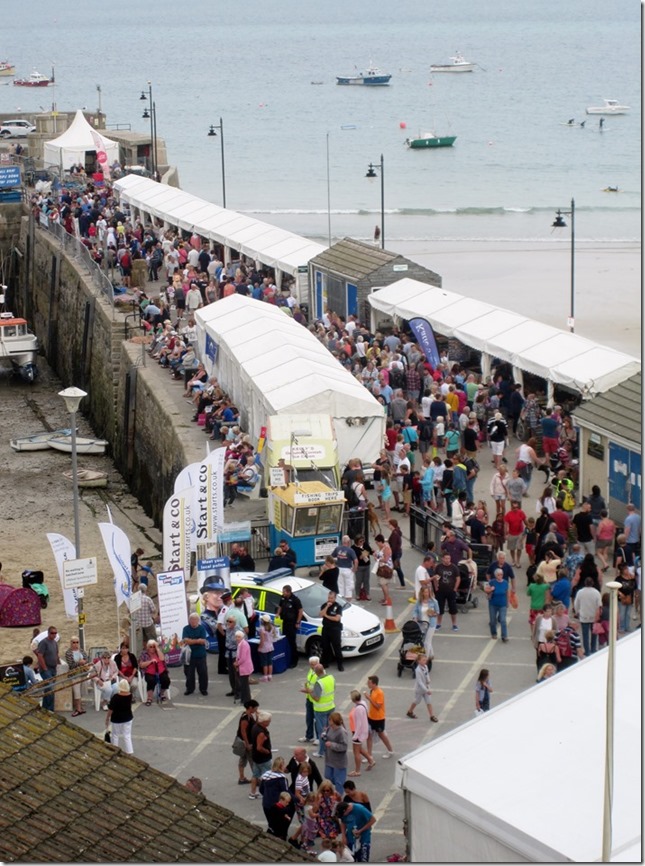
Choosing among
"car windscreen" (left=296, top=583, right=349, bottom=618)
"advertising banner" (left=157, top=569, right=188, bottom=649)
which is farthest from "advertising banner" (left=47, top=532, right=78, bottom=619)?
"car windscreen" (left=296, top=583, right=349, bottom=618)

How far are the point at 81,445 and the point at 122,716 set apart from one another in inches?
854

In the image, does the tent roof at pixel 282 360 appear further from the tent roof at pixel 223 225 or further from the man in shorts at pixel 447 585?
the man in shorts at pixel 447 585

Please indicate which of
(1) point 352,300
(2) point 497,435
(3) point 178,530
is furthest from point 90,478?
(3) point 178,530

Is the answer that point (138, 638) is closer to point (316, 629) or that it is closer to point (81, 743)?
point (316, 629)

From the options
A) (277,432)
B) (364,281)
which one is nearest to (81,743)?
(277,432)

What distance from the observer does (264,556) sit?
23.5 m

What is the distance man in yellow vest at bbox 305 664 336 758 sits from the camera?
17016 mm

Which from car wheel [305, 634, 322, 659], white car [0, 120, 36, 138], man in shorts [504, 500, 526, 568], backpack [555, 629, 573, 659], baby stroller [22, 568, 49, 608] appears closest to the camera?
backpack [555, 629, 573, 659]

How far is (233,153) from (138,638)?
339 ft

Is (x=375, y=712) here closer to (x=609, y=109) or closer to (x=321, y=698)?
(x=321, y=698)

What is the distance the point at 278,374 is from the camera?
27375 millimetres

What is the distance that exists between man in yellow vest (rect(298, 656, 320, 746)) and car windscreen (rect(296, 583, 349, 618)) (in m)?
2.31

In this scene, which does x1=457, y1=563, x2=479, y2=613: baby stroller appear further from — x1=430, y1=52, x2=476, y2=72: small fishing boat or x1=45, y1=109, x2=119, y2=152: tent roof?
x1=430, y1=52, x2=476, y2=72: small fishing boat

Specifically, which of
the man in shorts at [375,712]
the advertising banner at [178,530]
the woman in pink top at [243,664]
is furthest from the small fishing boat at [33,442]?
the man in shorts at [375,712]
